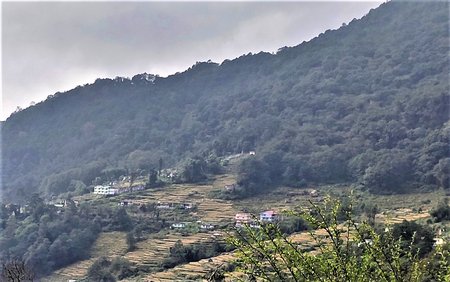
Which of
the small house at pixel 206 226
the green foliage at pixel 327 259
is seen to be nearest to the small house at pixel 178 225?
the small house at pixel 206 226

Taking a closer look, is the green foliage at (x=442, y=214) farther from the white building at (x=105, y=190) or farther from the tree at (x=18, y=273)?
the white building at (x=105, y=190)

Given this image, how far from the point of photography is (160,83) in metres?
103

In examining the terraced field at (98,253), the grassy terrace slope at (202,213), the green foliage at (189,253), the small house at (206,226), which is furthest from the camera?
the small house at (206,226)

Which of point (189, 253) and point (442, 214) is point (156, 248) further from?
point (442, 214)

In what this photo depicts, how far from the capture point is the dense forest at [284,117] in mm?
52156

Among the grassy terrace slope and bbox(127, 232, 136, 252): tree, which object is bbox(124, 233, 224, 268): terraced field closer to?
the grassy terrace slope

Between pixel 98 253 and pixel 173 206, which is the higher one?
pixel 173 206

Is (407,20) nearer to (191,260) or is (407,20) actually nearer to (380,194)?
(380,194)

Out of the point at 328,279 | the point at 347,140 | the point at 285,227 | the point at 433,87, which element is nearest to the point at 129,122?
the point at 347,140

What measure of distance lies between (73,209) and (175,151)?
105ft

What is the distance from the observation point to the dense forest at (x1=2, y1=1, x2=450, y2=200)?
2053 inches

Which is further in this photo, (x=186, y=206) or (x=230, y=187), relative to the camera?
(x=230, y=187)

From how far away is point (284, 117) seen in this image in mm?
71438

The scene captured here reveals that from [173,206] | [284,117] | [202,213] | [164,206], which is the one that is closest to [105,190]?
[164,206]
